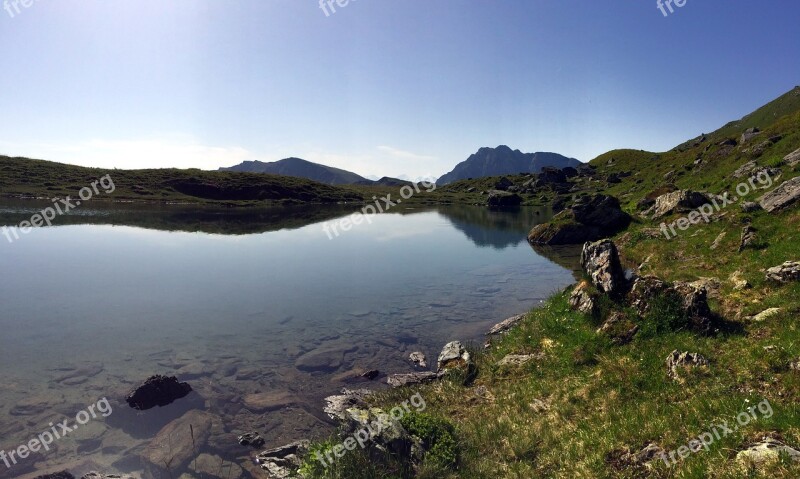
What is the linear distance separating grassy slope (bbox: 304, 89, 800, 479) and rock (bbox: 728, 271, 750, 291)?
0.33m

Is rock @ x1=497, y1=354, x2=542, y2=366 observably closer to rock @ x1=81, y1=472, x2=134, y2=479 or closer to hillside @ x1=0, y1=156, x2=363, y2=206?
rock @ x1=81, y1=472, x2=134, y2=479

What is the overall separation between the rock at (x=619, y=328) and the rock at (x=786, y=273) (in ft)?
22.8

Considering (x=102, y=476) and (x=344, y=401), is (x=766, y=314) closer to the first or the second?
(x=344, y=401)

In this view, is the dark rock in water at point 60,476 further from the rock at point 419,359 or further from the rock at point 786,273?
the rock at point 786,273

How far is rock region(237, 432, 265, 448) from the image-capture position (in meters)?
15.7

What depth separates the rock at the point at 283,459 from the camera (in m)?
13.4

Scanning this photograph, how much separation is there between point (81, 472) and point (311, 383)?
9.16 m

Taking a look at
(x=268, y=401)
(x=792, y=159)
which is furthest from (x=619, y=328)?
(x=792, y=159)

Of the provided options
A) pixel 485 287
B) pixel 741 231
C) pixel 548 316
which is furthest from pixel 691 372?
pixel 485 287

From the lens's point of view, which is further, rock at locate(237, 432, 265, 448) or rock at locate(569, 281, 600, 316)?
rock at locate(569, 281, 600, 316)

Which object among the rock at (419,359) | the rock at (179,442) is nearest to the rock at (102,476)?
the rock at (179,442)

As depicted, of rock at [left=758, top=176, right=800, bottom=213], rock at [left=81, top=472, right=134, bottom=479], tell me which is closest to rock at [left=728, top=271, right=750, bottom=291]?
rock at [left=758, top=176, right=800, bottom=213]

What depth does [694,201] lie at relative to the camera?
1619 inches

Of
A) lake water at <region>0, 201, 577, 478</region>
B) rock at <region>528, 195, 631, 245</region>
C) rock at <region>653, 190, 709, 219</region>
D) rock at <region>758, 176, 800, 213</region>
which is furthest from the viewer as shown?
rock at <region>528, 195, 631, 245</region>
